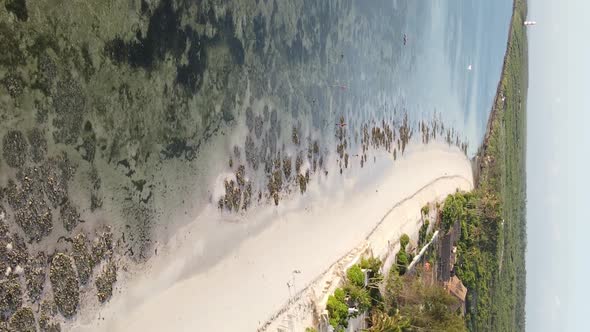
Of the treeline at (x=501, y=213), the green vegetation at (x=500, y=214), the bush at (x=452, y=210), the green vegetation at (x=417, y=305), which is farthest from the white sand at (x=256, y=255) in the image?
the treeline at (x=501, y=213)

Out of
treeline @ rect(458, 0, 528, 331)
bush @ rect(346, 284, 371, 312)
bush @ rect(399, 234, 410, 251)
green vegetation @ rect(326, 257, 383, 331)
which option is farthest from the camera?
treeline @ rect(458, 0, 528, 331)

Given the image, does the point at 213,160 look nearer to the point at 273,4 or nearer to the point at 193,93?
the point at 193,93

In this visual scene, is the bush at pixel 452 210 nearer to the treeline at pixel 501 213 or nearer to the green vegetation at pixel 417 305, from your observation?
the treeline at pixel 501 213

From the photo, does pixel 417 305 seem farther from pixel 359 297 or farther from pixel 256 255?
pixel 256 255

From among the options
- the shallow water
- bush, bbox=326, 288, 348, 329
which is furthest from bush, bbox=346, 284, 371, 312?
the shallow water

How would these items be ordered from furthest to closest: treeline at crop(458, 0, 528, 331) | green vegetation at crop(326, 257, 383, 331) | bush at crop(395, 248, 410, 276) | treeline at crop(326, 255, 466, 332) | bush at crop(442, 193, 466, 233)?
treeline at crop(458, 0, 528, 331) < bush at crop(442, 193, 466, 233) < bush at crop(395, 248, 410, 276) < treeline at crop(326, 255, 466, 332) < green vegetation at crop(326, 257, 383, 331)

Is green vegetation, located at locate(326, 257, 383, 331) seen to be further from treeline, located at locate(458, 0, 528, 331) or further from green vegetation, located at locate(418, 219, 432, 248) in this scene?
treeline, located at locate(458, 0, 528, 331)

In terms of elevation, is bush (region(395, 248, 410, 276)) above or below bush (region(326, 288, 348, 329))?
below
